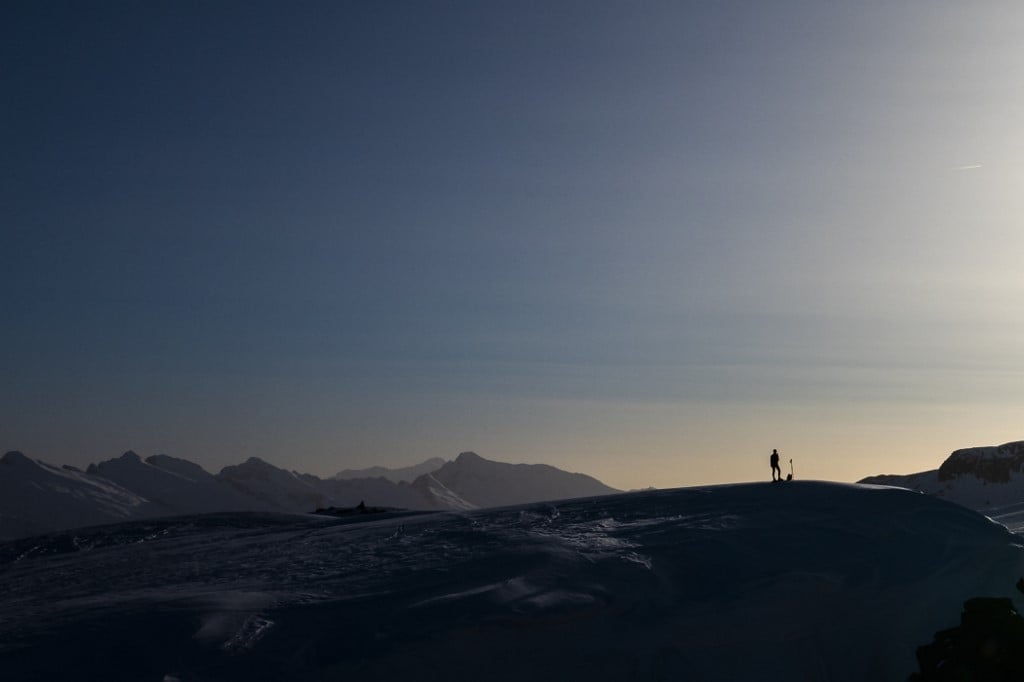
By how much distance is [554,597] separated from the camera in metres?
14.5

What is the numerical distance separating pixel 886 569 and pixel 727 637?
3949 millimetres

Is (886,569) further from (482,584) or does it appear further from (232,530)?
(232,530)

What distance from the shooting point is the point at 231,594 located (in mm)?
15133

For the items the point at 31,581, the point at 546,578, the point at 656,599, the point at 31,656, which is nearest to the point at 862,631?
the point at 656,599

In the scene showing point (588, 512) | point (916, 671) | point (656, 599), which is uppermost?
point (588, 512)

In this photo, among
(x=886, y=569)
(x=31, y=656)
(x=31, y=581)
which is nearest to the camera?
(x=31, y=656)

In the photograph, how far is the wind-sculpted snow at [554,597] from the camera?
1315 centimetres

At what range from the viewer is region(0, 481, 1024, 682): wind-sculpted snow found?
13.1 meters

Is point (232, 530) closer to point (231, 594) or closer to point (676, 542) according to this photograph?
point (231, 594)

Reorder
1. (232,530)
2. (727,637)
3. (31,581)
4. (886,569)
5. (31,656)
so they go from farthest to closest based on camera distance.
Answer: (232,530), (31,581), (886,569), (727,637), (31,656)

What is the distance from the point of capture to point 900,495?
2025 centimetres

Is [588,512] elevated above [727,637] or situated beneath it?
elevated above

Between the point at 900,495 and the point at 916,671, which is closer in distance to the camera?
the point at 916,671

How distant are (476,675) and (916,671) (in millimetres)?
7479
